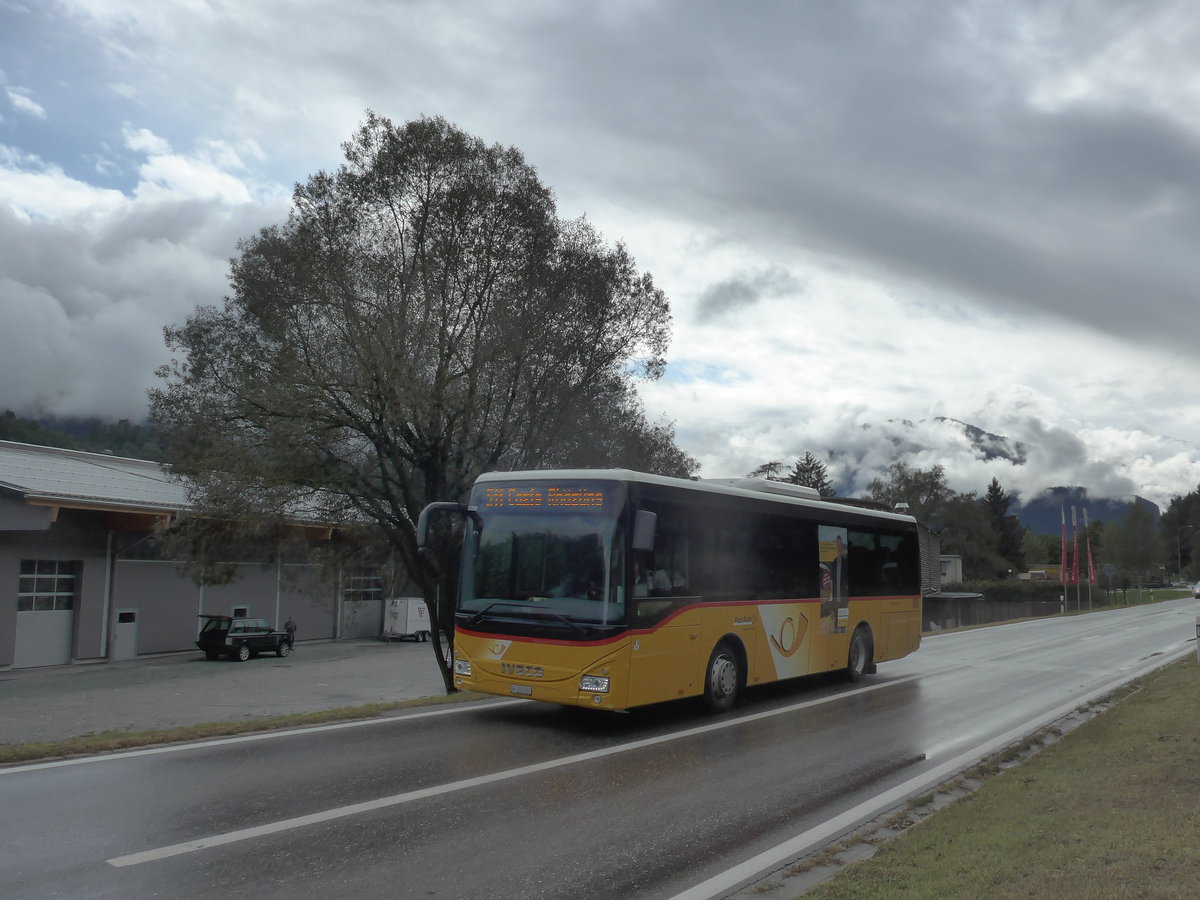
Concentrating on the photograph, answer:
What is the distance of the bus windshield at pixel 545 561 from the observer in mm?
10648

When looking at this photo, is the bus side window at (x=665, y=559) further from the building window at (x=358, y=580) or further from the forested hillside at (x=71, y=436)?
the forested hillside at (x=71, y=436)

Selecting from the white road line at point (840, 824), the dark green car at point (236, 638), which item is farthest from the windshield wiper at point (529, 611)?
the dark green car at point (236, 638)

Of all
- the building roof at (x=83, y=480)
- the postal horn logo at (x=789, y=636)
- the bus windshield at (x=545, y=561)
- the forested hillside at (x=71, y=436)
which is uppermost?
the forested hillside at (x=71, y=436)

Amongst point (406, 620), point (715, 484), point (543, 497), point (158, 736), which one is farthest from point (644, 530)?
point (406, 620)

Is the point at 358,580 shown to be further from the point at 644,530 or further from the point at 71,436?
the point at 71,436

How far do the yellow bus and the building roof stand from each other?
681 inches

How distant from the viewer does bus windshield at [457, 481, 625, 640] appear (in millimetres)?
10648

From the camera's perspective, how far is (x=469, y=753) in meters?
9.40

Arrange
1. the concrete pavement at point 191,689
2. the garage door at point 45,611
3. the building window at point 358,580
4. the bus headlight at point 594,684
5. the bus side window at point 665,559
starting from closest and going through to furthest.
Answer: the bus headlight at point 594,684
the bus side window at point 665,559
the concrete pavement at point 191,689
the building window at point 358,580
the garage door at point 45,611

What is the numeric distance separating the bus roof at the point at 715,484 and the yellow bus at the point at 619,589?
0.09ft

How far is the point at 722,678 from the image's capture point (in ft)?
41.2

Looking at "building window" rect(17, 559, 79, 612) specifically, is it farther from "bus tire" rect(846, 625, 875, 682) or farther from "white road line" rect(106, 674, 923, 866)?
"white road line" rect(106, 674, 923, 866)

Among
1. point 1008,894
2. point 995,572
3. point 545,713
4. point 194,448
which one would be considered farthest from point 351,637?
point 995,572

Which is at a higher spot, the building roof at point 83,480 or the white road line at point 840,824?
the building roof at point 83,480
